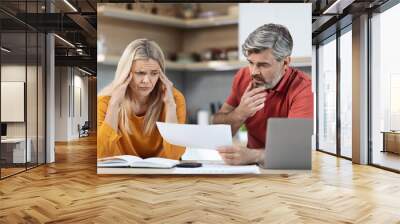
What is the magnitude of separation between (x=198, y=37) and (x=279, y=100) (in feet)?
4.14

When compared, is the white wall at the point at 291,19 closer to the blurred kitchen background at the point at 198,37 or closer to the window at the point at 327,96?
the blurred kitchen background at the point at 198,37

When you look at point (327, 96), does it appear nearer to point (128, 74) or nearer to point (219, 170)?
point (219, 170)

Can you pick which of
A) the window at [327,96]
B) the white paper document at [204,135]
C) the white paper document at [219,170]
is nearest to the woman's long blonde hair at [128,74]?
the white paper document at [204,135]

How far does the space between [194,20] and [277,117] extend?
155 cm

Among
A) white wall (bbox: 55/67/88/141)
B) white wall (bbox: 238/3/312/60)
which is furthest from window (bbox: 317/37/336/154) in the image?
white wall (bbox: 55/67/88/141)

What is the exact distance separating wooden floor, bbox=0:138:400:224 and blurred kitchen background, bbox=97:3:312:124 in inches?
40.2

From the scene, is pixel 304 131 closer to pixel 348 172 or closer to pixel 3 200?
pixel 348 172

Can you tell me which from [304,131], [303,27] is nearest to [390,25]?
[303,27]

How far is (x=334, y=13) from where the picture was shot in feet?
21.7

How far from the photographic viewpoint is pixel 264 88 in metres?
5.05

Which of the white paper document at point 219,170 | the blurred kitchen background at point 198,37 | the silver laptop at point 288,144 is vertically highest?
the blurred kitchen background at point 198,37

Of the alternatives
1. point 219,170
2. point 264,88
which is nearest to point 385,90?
point 264,88

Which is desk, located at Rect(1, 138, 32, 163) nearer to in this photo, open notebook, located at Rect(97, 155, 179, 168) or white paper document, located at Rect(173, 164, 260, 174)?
open notebook, located at Rect(97, 155, 179, 168)

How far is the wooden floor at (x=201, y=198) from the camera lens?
3.47 m
